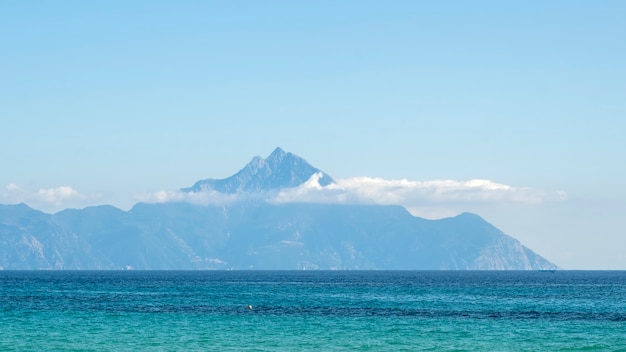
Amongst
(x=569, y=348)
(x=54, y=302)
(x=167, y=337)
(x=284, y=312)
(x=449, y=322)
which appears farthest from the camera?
(x=54, y=302)

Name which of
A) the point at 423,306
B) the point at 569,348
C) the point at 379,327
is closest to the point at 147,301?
the point at 423,306

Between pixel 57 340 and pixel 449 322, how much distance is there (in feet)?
147

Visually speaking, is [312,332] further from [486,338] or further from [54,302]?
[54,302]

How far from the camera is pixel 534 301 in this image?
15938 cm

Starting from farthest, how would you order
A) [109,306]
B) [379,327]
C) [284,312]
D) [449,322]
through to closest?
1. [109,306]
2. [284,312]
3. [449,322]
4. [379,327]

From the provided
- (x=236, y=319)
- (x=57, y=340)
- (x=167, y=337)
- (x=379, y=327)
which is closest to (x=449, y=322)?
(x=379, y=327)

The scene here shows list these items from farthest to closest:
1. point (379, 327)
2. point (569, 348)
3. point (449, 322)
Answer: point (449, 322) < point (379, 327) < point (569, 348)

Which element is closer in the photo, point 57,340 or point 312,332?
point 57,340

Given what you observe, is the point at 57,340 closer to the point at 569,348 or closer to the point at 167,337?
the point at 167,337

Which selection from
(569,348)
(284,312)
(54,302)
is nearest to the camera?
(569,348)

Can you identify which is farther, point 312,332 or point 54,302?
point 54,302

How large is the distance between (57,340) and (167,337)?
1036 centimetres

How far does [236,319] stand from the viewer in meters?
113

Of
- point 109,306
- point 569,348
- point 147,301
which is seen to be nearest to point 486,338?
point 569,348
